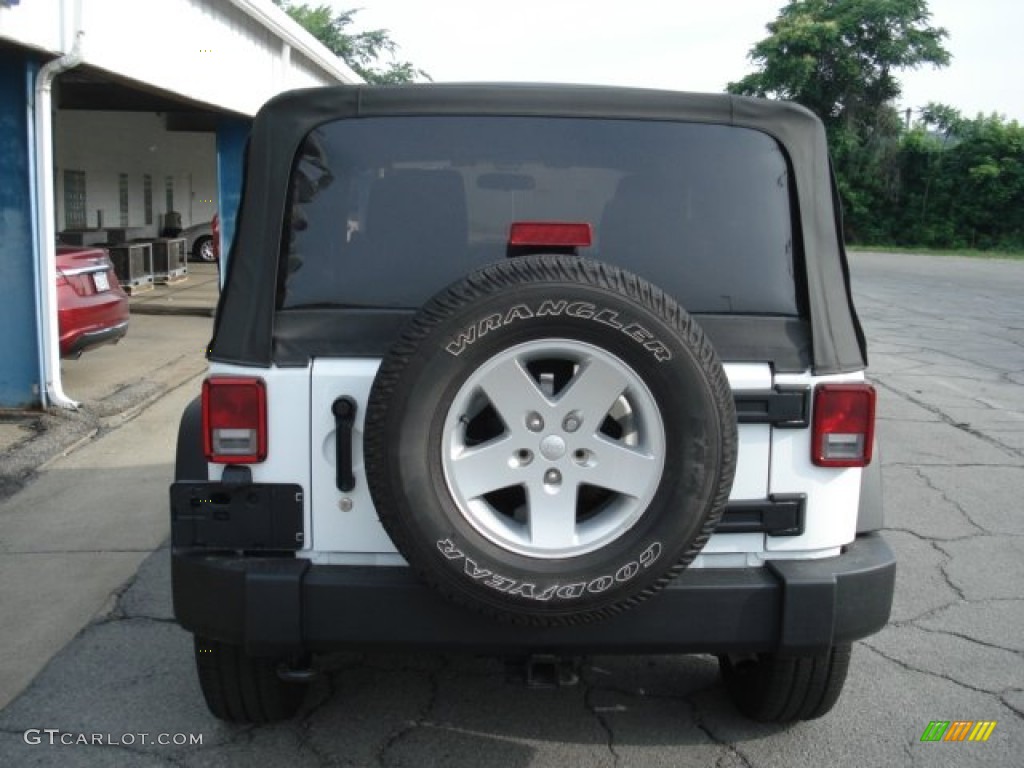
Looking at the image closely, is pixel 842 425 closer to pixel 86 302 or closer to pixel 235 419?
pixel 235 419

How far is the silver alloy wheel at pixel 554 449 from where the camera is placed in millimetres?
2701

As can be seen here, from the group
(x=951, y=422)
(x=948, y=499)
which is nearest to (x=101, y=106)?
(x=951, y=422)

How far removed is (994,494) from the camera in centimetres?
662

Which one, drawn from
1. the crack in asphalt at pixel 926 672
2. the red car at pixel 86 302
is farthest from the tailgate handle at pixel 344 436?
the red car at pixel 86 302

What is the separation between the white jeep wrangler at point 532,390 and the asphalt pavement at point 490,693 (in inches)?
18.9

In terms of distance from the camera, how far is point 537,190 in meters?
3.16

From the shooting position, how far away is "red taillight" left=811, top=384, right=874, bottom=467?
3.02 metres

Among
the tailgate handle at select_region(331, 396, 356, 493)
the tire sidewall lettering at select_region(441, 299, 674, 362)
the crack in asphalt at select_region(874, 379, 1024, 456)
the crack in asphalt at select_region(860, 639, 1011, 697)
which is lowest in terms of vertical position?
the crack in asphalt at select_region(860, 639, 1011, 697)

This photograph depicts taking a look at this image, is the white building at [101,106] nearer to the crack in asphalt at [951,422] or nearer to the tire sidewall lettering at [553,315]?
the tire sidewall lettering at [553,315]

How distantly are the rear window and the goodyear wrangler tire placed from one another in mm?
400

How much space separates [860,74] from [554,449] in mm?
48081

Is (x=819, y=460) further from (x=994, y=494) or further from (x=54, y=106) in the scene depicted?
(x=54, y=106)

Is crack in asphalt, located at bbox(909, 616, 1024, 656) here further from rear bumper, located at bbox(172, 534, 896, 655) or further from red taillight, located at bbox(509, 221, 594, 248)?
red taillight, located at bbox(509, 221, 594, 248)

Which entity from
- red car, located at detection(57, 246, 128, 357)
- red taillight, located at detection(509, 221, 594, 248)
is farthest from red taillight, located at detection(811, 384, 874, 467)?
red car, located at detection(57, 246, 128, 357)
